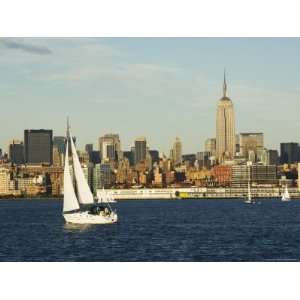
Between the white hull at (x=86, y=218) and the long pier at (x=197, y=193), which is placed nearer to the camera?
the white hull at (x=86, y=218)

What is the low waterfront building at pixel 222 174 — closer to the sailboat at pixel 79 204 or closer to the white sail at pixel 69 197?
the sailboat at pixel 79 204

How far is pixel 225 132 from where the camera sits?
10138cm

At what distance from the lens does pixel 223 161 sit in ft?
386

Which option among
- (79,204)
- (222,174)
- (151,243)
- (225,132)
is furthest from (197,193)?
(151,243)

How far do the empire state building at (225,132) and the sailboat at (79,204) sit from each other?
41.4 meters

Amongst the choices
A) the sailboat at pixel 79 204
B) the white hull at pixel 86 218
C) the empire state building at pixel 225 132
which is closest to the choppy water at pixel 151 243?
the white hull at pixel 86 218

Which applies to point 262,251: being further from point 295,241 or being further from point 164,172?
point 164,172

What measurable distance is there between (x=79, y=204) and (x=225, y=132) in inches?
2544

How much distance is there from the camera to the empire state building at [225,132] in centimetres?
8162

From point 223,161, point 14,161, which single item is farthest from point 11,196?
point 223,161

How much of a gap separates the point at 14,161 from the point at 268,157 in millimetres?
29287

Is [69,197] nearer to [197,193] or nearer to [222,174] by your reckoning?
[197,193]

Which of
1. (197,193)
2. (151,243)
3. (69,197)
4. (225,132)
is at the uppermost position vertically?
(225,132)
